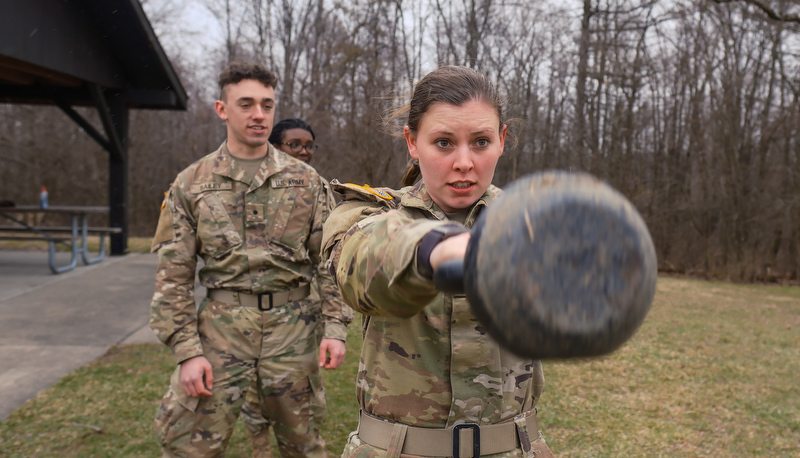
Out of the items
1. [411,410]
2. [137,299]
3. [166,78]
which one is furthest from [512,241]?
[166,78]

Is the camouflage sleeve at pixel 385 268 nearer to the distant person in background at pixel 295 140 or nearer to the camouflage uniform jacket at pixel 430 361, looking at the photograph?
the camouflage uniform jacket at pixel 430 361

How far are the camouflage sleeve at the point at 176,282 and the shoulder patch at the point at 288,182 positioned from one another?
0.46 meters

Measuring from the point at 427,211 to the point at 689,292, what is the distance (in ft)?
36.1

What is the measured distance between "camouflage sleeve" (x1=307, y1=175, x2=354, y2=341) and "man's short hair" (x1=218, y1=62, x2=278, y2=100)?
695 mm

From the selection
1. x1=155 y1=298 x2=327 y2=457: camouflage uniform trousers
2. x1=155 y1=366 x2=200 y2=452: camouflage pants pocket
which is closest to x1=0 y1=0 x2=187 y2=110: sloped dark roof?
x1=155 y1=298 x2=327 y2=457: camouflage uniform trousers

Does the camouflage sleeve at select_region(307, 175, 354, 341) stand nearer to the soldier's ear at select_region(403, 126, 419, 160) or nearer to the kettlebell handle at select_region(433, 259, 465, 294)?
the soldier's ear at select_region(403, 126, 419, 160)

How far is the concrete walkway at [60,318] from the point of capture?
199 inches

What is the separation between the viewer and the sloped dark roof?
7.95 meters

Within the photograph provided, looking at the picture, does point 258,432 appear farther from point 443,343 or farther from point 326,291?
point 443,343

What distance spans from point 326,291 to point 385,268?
2.27m

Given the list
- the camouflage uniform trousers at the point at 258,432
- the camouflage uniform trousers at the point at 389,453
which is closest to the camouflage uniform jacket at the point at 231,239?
the camouflage uniform trousers at the point at 258,432

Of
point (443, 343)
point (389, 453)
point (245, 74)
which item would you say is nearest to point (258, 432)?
point (245, 74)

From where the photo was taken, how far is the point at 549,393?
527 cm

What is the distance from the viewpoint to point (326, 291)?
10.8 feet
